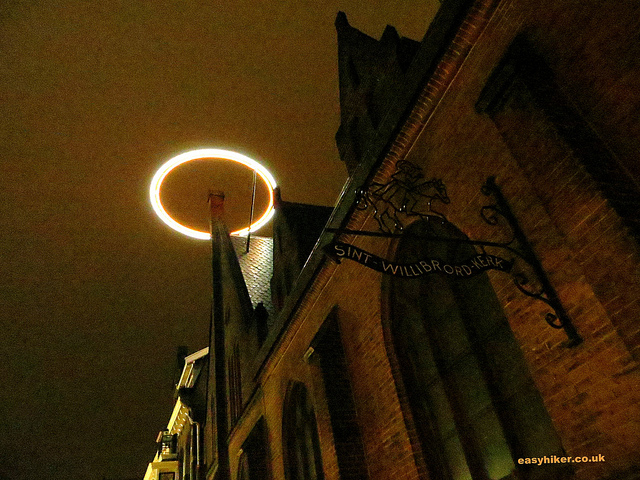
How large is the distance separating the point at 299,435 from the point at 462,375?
520 centimetres

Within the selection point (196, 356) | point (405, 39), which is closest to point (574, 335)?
point (405, 39)

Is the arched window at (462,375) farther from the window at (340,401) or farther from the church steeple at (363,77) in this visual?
the church steeple at (363,77)

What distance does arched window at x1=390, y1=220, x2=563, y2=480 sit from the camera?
5.02m

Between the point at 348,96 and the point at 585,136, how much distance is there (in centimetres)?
618

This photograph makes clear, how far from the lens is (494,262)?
4.48 meters

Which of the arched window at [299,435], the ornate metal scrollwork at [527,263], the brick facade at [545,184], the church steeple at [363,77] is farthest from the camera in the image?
the arched window at [299,435]

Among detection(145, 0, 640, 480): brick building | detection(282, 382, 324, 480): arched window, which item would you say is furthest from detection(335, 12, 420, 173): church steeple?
detection(282, 382, 324, 480): arched window

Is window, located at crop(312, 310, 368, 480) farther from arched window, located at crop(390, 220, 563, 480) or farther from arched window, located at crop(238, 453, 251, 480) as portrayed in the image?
arched window, located at crop(238, 453, 251, 480)

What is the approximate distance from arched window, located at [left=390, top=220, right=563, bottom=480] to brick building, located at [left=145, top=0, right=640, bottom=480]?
20mm

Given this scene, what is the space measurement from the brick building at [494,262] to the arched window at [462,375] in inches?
0.8

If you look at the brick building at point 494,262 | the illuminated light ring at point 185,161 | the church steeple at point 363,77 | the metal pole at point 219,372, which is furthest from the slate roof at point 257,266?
the brick building at point 494,262

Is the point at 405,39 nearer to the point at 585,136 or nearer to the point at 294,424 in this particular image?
the point at 585,136

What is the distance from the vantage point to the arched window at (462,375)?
5016 millimetres

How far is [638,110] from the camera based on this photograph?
12.8 feet
